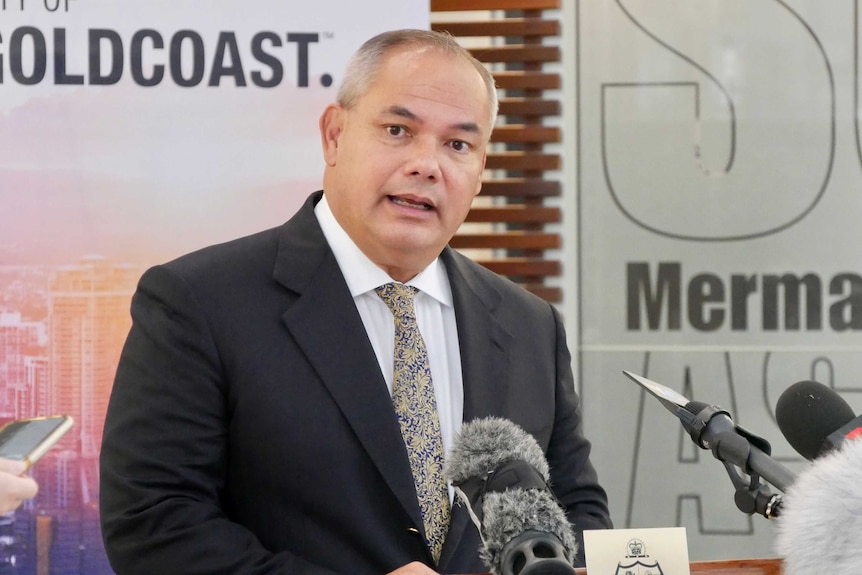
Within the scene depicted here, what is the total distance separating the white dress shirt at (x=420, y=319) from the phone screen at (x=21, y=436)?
0.72m

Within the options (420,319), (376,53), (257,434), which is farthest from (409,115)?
(257,434)

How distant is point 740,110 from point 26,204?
2.78 meters

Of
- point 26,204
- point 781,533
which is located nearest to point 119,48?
point 26,204

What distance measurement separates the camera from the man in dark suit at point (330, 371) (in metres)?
2.16

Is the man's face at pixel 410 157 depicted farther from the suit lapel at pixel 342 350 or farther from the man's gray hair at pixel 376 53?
the suit lapel at pixel 342 350

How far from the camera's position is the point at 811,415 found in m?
1.75

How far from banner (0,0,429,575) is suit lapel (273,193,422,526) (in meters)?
1.09

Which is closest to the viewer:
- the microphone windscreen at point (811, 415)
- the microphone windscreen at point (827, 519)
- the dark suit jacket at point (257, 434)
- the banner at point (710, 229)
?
the microphone windscreen at point (827, 519)

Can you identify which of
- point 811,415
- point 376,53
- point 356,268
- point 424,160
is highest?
point 376,53

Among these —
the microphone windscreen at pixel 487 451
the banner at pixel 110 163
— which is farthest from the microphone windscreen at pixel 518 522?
the banner at pixel 110 163

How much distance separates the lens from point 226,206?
11.5 ft

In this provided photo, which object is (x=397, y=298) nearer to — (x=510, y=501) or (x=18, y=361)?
(x=510, y=501)

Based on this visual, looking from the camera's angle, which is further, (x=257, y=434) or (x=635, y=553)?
(x=257, y=434)

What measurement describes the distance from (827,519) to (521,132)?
3541mm
